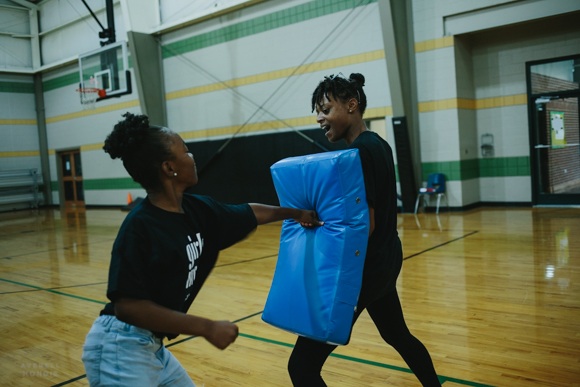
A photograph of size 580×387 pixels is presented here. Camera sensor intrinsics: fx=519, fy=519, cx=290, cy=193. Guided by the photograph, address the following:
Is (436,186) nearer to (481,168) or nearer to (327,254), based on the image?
(481,168)

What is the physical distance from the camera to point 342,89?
1.92 m

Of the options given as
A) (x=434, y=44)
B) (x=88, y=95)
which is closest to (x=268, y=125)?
(x=434, y=44)

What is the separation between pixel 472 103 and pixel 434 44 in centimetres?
136

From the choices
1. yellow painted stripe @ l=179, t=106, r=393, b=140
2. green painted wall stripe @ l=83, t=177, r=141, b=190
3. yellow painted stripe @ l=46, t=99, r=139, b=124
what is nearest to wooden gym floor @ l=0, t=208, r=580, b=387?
yellow painted stripe @ l=179, t=106, r=393, b=140

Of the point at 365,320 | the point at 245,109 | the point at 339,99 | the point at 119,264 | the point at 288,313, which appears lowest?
the point at 365,320

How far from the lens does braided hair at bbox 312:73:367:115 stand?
6.31ft

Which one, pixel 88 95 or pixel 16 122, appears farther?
pixel 16 122

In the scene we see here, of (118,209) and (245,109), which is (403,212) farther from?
(118,209)

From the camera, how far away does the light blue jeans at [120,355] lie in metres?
1.47

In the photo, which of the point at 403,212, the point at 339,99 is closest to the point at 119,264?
the point at 339,99

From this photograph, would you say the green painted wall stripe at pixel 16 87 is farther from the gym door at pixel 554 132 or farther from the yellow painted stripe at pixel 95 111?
the gym door at pixel 554 132

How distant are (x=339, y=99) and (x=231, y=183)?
10441 millimetres

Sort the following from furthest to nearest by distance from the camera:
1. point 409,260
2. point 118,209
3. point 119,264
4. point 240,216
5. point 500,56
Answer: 1. point 118,209
2. point 500,56
3. point 409,260
4. point 240,216
5. point 119,264

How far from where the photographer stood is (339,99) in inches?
75.9
